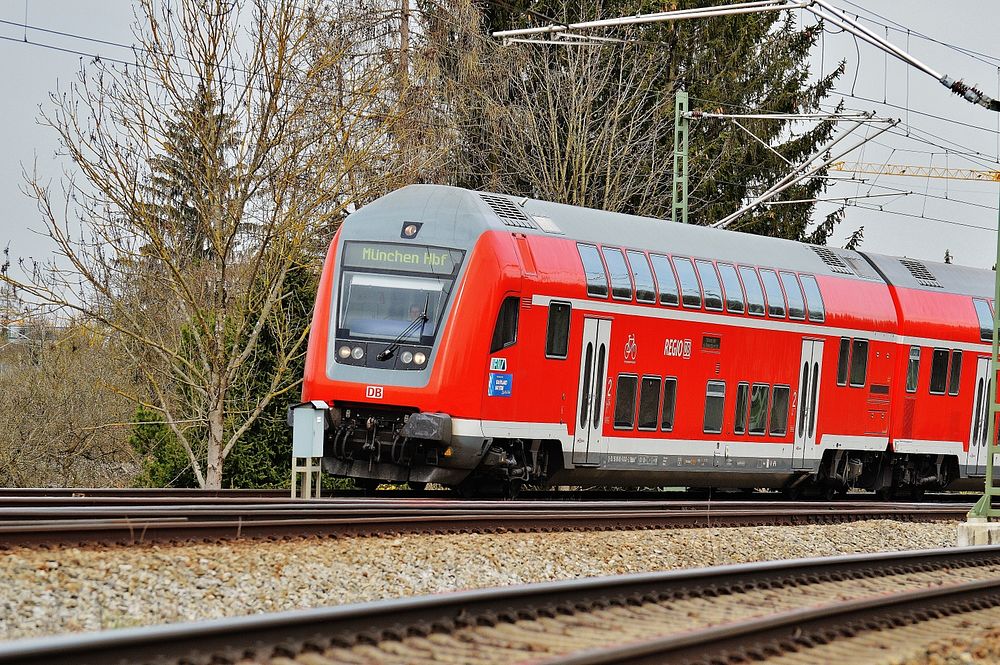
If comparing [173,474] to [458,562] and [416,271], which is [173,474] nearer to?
[416,271]

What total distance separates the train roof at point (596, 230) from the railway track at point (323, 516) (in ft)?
11.2

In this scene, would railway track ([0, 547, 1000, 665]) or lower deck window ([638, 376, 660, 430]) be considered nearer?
railway track ([0, 547, 1000, 665])

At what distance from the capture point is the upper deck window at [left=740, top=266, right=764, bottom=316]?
65.1ft

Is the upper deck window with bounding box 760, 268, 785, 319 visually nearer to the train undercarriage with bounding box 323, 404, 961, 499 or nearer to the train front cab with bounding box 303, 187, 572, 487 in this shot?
the train undercarriage with bounding box 323, 404, 961, 499

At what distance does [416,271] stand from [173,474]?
10.8 metres

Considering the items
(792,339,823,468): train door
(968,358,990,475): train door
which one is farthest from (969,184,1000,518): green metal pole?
(968,358,990,475): train door

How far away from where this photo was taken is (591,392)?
1753cm

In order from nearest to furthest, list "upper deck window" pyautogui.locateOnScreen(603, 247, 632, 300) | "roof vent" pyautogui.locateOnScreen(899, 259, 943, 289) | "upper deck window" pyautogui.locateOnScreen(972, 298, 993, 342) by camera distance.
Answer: "upper deck window" pyautogui.locateOnScreen(603, 247, 632, 300) < "roof vent" pyautogui.locateOnScreen(899, 259, 943, 289) < "upper deck window" pyautogui.locateOnScreen(972, 298, 993, 342)

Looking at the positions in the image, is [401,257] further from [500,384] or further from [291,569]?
[291,569]

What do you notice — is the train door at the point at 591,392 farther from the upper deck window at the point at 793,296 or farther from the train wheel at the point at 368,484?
the upper deck window at the point at 793,296

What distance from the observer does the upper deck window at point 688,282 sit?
18.8 m

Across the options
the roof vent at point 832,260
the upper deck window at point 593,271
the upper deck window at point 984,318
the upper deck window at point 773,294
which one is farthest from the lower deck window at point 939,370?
the upper deck window at point 593,271

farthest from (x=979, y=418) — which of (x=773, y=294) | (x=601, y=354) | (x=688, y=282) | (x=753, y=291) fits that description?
(x=601, y=354)

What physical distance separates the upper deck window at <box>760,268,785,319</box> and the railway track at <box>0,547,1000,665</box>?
30.7 ft
